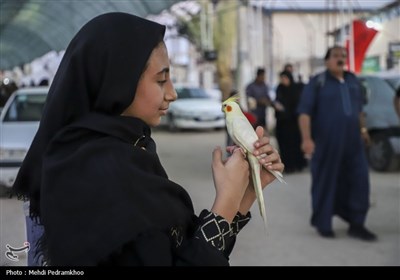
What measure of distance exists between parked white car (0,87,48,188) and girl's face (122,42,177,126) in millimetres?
4092

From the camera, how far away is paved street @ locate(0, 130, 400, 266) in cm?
491

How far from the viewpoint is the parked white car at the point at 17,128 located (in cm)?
707

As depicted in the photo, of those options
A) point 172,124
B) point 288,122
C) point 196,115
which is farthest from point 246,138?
point 172,124

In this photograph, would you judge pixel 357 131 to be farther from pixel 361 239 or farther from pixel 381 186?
pixel 381 186

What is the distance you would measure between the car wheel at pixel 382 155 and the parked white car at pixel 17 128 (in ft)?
18.0

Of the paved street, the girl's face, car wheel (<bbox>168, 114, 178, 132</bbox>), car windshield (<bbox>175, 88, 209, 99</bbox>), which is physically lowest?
car wheel (<bbox>168, 114, 178, 132</bbox>)

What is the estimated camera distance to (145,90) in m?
1.52

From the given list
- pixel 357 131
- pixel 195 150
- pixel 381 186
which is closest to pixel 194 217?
pixel 357 131

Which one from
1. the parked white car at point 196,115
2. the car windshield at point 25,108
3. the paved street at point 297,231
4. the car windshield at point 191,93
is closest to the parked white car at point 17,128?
the car windshield at point 25,108

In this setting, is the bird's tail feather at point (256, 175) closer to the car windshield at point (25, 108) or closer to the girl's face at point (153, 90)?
the girl's face at point (153, 90)

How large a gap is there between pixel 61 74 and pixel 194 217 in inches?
A: 19.8

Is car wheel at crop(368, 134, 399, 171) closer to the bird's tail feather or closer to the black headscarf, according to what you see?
the bird's tail feather

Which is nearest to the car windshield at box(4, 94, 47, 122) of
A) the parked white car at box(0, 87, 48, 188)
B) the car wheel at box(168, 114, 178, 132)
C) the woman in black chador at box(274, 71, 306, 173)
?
the parked white car at box(0, 87, 48, 188)

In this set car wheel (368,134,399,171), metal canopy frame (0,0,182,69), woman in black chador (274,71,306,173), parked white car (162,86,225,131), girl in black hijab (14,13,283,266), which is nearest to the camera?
girl in black hijab (14,13,283,266)
